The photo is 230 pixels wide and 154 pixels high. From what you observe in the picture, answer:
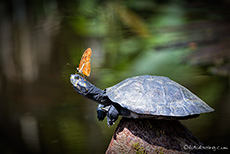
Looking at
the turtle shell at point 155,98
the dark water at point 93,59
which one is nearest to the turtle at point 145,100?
the turtle shell at point 155,98

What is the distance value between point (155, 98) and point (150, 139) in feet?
0.51

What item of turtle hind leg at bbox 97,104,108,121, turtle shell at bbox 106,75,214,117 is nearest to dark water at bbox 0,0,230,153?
turtle hind leg at bbox 97,104,108,121

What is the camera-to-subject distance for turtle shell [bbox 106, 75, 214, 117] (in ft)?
3.22

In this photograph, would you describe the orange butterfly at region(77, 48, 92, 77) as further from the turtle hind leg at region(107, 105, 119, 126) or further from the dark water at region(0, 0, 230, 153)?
the dark water at region(0, 0, 230, 153)

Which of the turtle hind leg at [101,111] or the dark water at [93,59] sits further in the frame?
the dark water at [93,59]

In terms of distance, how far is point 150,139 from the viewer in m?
1.03

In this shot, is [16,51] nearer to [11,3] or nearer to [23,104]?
[11,3]

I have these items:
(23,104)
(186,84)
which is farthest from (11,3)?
(186,84)

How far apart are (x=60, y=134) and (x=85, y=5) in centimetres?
306

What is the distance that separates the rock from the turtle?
0.05 metres

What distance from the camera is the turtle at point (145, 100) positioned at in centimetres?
98

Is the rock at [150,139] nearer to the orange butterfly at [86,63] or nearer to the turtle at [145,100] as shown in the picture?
the turtle at [145,100]

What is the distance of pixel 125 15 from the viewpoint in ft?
13.1

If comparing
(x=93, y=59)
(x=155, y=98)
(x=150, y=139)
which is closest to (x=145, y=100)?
(x=155, y=98)
